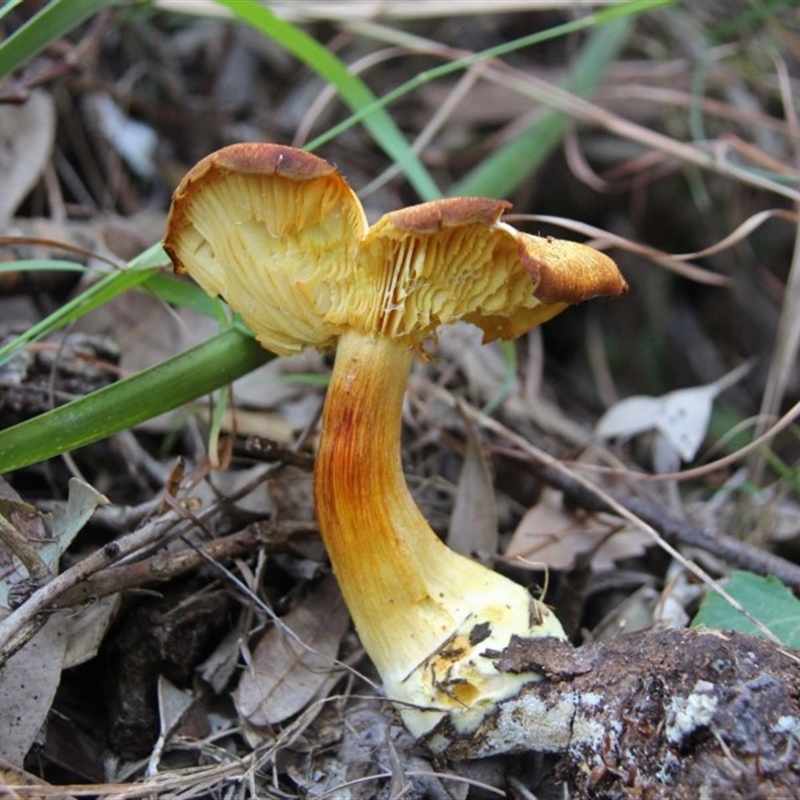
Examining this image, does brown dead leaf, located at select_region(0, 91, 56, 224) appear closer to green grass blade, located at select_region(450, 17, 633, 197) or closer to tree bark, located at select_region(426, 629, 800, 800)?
green grass blade, located at select_region(450, 17, 633, 197)

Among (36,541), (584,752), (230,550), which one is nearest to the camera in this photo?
(584,752)

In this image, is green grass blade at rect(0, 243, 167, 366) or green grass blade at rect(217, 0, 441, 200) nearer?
green grass blade at rect(0, 243, 167, 366)

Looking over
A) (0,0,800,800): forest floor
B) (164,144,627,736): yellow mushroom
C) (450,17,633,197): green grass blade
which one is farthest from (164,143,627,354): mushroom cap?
(450,17,633,197): green grass blade

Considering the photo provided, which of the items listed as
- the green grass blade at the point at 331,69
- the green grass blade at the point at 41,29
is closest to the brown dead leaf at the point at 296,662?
the green grass blade at the point at 331,69

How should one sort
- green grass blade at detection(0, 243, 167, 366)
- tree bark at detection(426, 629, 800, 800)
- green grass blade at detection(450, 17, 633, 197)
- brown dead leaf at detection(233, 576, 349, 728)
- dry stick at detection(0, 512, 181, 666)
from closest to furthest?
tree bark at detection(426, 629, 800, 800), dry stick at detection(0, 512, 181, 666), brown dead leaf at detection(233, 576, 349, 728), green grass blade at detection(0, 243, 167, 366), green grass blade at detection(450, 17, 633, 197)

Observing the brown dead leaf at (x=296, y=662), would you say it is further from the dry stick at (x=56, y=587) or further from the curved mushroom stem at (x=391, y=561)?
the dry stick at (x=56, y=587)

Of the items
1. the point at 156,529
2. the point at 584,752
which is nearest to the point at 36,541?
the point at 156,529

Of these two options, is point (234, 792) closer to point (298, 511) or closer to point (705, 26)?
point (298, 511)

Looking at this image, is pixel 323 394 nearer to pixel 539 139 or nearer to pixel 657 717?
pixel 657 717
